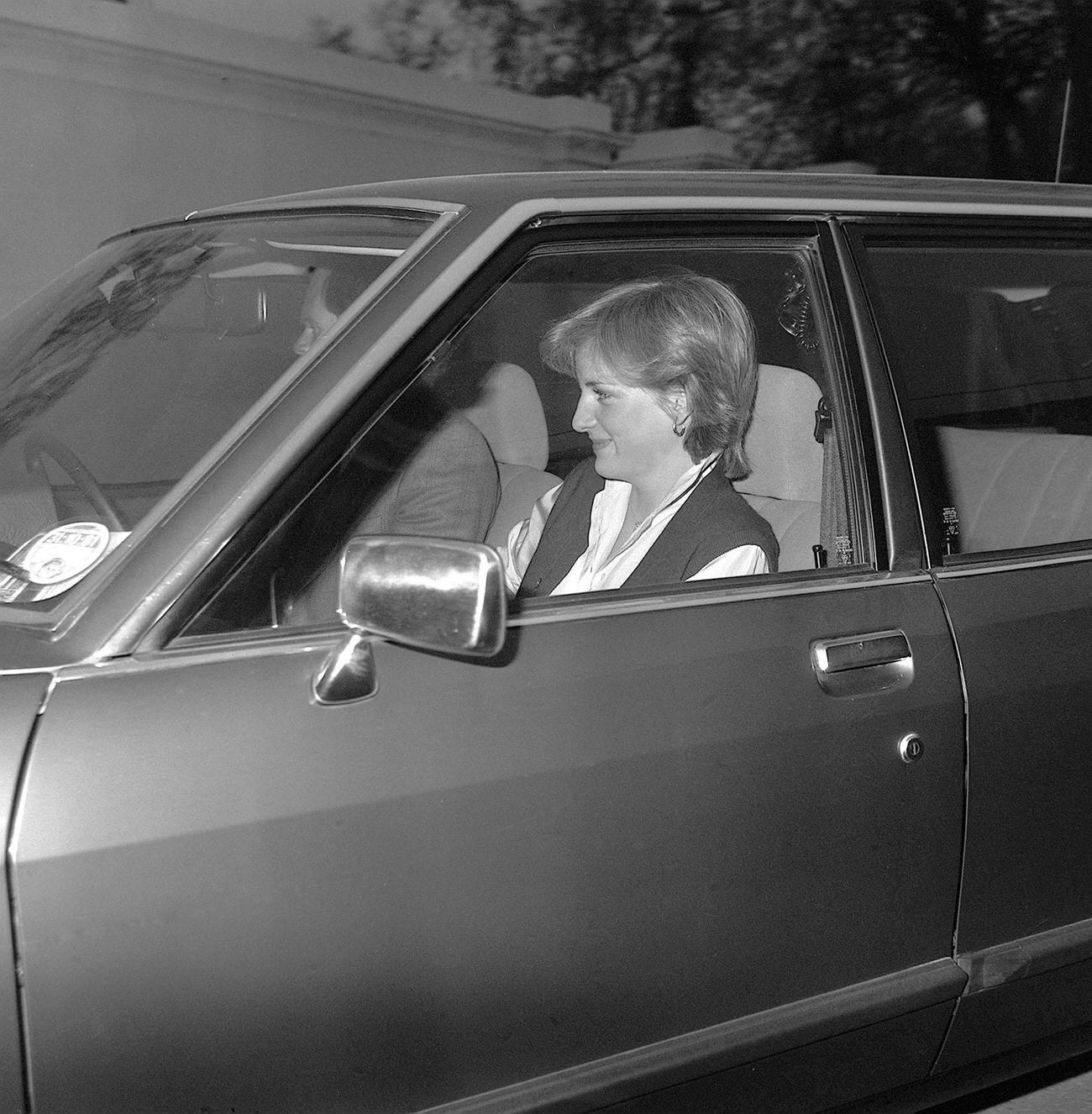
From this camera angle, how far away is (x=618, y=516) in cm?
253

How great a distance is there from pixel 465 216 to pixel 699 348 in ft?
1.83

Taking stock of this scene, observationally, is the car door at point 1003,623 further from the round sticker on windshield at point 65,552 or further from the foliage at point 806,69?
the foliage at point 806,69

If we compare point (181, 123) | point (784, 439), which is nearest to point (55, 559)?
point (784, 439)

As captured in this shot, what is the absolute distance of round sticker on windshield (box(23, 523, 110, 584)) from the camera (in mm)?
1774

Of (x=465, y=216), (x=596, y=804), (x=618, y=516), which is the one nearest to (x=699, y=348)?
(x=618, y=516)

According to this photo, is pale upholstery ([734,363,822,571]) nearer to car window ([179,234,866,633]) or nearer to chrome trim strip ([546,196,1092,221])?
car window ([179,234,866,633])

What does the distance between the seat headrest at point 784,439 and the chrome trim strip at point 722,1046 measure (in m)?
0.76

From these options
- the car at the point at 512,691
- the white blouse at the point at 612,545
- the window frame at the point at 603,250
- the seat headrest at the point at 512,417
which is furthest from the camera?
the white blouse at the point at 612,545

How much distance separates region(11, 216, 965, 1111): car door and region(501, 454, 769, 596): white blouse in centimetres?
14

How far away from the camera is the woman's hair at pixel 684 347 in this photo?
89.1 inches

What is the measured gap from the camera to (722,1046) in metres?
1.93

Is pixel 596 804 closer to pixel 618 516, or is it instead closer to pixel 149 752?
pixel 149 752

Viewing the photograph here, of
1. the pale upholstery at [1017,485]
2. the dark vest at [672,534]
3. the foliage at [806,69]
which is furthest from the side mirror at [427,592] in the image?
the foliage at [806,69]

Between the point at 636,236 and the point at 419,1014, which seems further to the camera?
the point at 636,236
